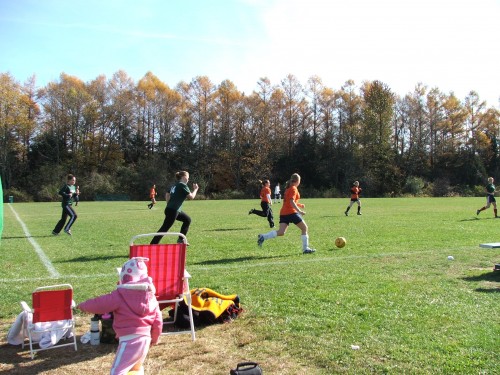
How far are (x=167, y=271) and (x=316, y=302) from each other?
7.02ft

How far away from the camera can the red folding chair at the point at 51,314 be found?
15.5 ft

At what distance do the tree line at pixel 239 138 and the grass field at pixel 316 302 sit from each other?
153ft

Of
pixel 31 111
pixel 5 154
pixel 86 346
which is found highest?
pixel 31 111

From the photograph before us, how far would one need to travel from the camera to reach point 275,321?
5395 millimetres

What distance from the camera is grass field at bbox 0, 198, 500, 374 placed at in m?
4.29

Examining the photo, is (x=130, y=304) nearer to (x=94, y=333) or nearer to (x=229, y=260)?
(x=94, y=333)

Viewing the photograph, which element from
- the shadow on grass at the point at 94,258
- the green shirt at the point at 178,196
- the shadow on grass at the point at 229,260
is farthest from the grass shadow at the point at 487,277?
the shadow on grass at the point at 94,258

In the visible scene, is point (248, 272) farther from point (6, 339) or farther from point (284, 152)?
point (284, 152)

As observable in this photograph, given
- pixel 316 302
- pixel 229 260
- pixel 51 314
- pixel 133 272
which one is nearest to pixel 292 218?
pixel 229 260

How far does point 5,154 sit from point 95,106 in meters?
13.0

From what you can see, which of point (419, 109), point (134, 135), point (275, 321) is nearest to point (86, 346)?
point (275, 321)

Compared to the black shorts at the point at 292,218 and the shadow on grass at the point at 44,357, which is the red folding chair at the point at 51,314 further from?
the black shorts at the point at 292,218

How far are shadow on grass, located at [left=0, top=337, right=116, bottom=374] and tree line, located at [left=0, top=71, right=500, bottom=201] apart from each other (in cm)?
5236

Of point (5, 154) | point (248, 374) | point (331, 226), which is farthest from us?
point (5, 154)
